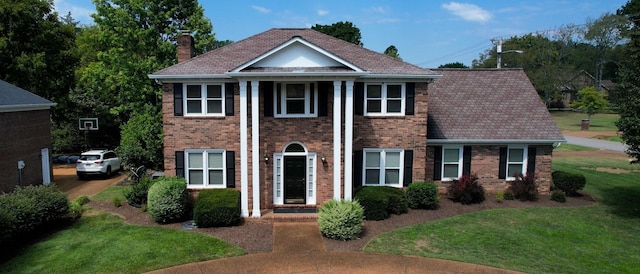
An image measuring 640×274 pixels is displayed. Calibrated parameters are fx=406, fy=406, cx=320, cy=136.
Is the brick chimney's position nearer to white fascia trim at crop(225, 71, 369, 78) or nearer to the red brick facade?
white fascia trim at crop(225, 71, 369, 78)

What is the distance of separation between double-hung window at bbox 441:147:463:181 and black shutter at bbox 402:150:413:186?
2238 mm

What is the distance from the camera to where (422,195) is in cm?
1633

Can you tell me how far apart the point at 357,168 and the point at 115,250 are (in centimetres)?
935

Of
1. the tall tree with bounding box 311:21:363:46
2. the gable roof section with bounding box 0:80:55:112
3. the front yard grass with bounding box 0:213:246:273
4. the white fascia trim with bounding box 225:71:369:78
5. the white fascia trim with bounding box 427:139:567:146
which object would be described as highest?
the tall tree with bounding box 311:21:363:46

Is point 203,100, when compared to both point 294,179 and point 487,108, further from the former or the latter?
point 487,108

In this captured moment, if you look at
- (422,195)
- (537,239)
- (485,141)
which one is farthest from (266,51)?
(537,239)

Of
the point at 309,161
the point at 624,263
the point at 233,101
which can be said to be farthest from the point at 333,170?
the point at 624,263

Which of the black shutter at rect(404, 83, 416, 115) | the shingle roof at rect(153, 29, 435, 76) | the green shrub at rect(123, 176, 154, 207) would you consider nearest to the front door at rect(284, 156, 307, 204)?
the shingle roof at rect(153, 29, 435, 76)

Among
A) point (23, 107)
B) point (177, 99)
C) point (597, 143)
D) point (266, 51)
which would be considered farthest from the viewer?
point (597, 143)

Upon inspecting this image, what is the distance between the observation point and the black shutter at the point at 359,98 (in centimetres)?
1659

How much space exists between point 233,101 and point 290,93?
7.41ft

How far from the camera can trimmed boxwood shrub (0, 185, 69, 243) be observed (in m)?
11.9

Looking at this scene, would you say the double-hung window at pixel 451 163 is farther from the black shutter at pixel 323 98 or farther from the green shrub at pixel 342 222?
the green shrub at pixel 342 222

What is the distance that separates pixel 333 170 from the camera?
15.9m
